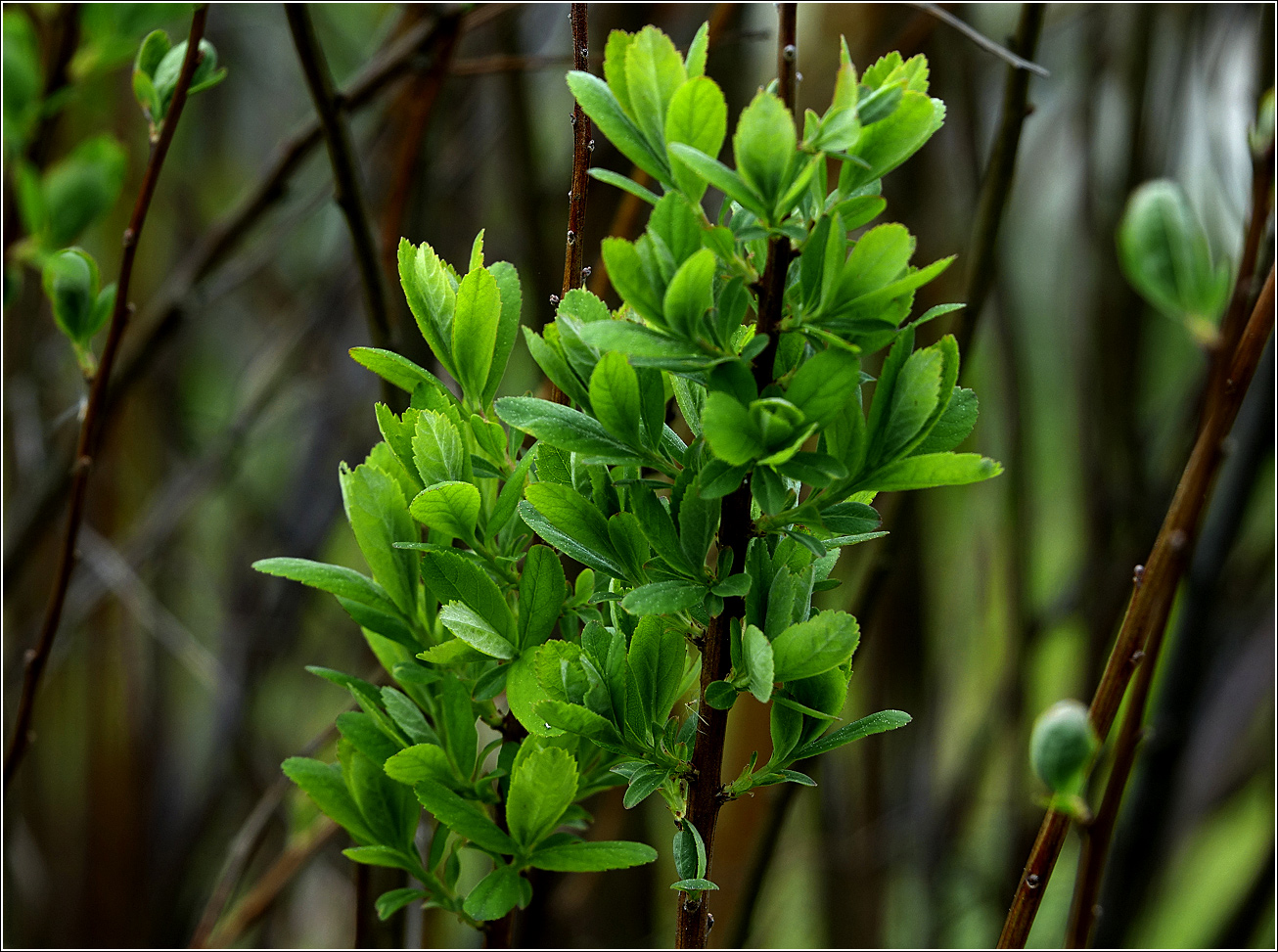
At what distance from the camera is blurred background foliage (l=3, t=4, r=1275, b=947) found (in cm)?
55

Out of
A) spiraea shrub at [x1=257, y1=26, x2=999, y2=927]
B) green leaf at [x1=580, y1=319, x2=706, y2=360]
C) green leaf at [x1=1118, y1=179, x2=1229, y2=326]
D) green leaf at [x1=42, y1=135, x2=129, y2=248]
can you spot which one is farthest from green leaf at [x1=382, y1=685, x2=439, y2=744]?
green leaf at [x1=42, y1=135, x2=129, y2=248]

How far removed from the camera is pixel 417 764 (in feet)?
0.70

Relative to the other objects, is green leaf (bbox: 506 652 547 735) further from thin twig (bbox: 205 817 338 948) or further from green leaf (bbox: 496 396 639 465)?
thin twig (bbox: 205 817 338 948)

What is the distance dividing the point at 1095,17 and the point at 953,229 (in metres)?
0.16

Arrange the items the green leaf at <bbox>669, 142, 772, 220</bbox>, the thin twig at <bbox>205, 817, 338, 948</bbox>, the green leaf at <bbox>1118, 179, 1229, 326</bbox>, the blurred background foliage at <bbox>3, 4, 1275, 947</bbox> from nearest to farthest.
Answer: the green leaf at <bbox>669, 142, 772, 220</bbox>, the green leaf at <bbox>1118, 179, 1229, 326</bbox>, the thin twig at <bbox>205, 817, 338, 948</bbox>, the blurred background foliage at <bbox>3, 4, 1275, 947</bbox>

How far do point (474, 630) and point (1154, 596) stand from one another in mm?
152

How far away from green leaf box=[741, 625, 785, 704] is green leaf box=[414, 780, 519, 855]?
2.9 inches

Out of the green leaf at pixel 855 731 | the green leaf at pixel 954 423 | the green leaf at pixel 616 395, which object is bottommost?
the green leaf at pixel 855 731

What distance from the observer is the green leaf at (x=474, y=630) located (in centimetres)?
20

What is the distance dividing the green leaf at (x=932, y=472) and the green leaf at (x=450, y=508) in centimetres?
7

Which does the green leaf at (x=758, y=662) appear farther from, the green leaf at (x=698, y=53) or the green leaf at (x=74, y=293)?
the green leaf at (x=74, y=293)

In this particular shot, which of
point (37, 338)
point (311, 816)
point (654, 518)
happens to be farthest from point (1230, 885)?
point (37, 338)

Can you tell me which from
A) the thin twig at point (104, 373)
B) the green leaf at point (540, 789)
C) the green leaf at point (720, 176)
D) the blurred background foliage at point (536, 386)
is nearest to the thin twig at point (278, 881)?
the blurred background foliage at point (536, 386)

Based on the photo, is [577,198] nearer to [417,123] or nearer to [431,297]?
[431,297]
